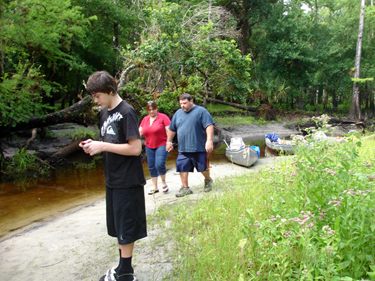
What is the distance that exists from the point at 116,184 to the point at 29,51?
12.4 meters

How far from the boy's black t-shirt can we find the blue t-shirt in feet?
10.3

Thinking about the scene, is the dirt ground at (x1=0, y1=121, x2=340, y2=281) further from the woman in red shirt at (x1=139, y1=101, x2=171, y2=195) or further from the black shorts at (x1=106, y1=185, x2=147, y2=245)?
the woman in red shirt at (x1=139, y1=101, x2=171, y2=195)

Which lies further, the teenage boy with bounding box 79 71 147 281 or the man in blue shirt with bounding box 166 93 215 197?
the man in blue shirt with bounding box 166 93 215 197

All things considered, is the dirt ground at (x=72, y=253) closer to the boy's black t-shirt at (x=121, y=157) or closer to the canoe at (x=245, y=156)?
the boy's black t-shirt at (x=121, y=157)

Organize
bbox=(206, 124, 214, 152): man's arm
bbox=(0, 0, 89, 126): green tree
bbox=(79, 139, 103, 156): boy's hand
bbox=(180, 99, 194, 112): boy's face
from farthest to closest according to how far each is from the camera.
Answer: bbox=(0, 0, 89, 126): green tree < bbox=(180, 99, 194, 112): boy's face < bbox=(206, 124, 214, 152): man's arm < bbox=(79, 139, 103, 156): boy's hand

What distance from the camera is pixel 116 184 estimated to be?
113 inches

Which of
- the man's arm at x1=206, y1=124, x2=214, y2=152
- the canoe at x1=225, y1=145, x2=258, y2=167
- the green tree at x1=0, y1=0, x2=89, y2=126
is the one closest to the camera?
the man's arm at x1=206, y1=124, x2=214, y2=152

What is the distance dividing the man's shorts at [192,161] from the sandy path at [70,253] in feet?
3.89

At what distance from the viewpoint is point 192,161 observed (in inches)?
243

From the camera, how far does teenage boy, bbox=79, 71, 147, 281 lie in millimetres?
2789

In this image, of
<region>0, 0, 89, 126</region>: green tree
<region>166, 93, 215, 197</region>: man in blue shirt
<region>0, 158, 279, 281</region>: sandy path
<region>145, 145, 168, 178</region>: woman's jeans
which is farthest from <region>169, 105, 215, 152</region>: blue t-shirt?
<region>0, 0, 89, 126</region>: green tree

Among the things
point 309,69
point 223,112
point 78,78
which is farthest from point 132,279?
point 309,69

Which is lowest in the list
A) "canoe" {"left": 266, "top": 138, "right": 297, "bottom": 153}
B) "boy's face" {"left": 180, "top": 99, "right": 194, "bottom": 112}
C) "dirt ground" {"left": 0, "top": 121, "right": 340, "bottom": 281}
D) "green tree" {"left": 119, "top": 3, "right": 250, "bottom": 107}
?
"dirt ground" {"left": 0, "top": 121, "right": 340, "bottom": 281}

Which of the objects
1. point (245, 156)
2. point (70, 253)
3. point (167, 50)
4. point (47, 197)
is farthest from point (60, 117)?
point (70, 253)
